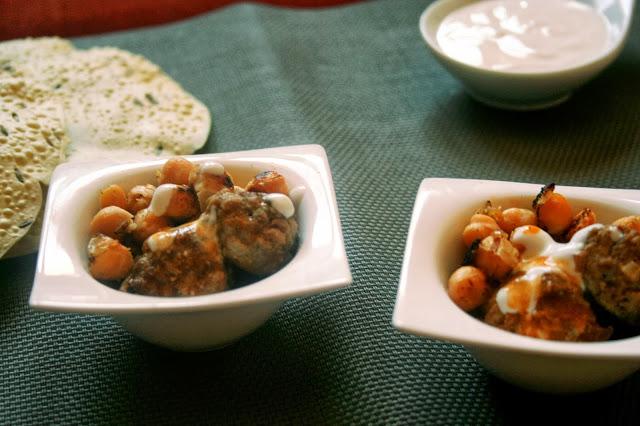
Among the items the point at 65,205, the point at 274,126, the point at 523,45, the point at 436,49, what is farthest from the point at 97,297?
the point at 523,45

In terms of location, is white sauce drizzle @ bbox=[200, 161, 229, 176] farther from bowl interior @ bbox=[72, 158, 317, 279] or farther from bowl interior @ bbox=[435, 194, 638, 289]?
bowl interior @ bbox=[435, 194, 638, 289]

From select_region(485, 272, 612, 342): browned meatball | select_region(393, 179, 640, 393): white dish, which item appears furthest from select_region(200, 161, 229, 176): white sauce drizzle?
select_region(485, 272, 612, 342): browned meatball

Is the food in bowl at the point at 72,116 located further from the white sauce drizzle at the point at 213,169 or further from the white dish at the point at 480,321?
the white dish at the point at 480,321

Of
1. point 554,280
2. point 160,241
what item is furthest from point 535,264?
point 160,241

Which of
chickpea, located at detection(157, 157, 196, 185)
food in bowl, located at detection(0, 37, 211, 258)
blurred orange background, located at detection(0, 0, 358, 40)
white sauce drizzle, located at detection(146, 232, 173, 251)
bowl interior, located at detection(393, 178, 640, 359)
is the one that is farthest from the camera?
blurred orange background, located at detection(0, 0, 358, 40)

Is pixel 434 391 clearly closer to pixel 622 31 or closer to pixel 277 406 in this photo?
pixel 277 406

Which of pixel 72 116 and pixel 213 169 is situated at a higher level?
pixel 213 169

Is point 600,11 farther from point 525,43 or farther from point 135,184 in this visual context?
point 135,184
